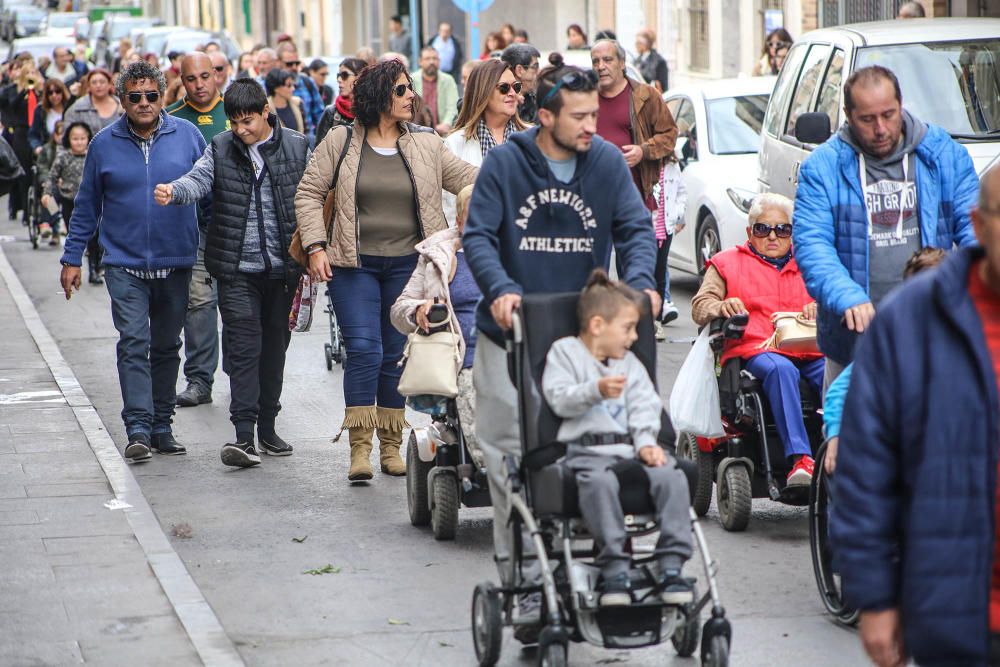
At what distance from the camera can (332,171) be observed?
26.3 ft

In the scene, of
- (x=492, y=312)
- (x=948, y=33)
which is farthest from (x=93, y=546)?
(x=948, y=33)

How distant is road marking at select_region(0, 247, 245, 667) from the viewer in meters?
5.64

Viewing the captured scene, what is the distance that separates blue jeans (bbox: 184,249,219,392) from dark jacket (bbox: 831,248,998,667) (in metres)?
7.63

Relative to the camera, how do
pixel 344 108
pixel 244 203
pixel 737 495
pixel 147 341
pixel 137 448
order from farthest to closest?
pixel 344 108, pixel 147 341, pixel 137 448, pixel 244 203, pixel 737 495

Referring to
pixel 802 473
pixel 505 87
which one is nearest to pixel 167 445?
pixel 505 87

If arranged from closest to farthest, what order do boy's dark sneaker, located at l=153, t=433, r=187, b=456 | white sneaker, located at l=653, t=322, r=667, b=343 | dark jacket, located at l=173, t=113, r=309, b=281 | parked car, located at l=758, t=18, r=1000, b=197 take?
dark jacket, located at l=173, t=113, r=309, b=281 → boy's dark sneaker, located at l=153, t=433, r=187, b=456 → parked car, located at l=758, t=18, r=1000, b=197 → white sneaker, located at l=653, t=322, r=667, b=343

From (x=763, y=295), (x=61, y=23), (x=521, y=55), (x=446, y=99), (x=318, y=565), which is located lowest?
(x=318, y=565)

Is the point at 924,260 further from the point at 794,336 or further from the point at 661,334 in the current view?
the point at 661,334

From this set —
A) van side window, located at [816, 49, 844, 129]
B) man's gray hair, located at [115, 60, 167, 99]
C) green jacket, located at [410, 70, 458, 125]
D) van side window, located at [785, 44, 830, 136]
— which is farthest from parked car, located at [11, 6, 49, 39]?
man's gray hair, located at [115, 60, 167, 99]

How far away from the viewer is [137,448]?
874cm

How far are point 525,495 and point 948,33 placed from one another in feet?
21.4

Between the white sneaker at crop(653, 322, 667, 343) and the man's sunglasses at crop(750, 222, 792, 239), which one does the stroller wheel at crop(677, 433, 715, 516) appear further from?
the white sneaker at crop(653, 322, 667, 343)

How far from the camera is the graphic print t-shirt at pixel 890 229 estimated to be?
5832 mm

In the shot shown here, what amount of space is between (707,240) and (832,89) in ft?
10.0
